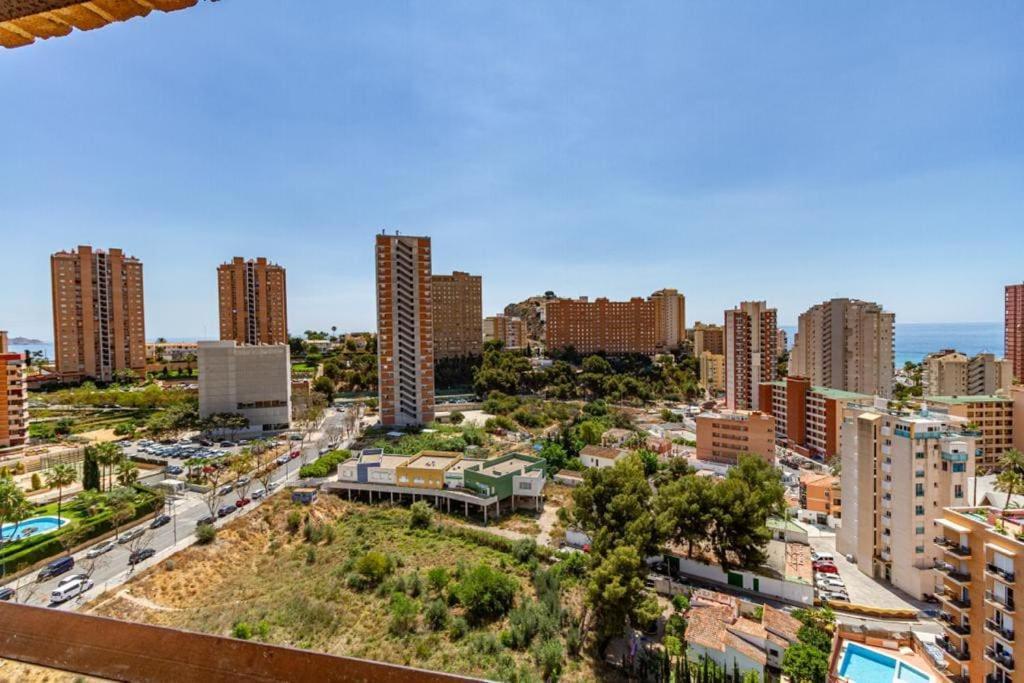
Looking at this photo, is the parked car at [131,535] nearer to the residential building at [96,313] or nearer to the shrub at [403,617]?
the shrub at [403,617]

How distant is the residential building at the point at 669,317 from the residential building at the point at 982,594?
4511 cm

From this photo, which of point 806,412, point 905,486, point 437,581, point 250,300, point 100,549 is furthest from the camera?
point 250,300

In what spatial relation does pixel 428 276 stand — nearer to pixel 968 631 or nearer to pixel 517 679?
pixel 517 679

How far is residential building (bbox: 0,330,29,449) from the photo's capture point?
19.4 meters

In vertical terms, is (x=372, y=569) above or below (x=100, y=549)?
below

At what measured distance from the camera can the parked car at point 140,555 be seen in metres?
11.5

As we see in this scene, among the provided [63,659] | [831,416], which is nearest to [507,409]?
[831,416]

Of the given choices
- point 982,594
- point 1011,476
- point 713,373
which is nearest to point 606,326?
point 713,373

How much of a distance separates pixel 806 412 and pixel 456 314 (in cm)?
2972

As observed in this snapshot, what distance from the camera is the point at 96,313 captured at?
112 ft

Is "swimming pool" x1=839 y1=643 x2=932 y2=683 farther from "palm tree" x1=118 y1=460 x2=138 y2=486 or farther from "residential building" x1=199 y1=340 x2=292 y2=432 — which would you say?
"residential building" x1=199 y1=340 x2=292 y2=432

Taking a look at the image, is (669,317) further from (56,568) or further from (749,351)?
(56,568)

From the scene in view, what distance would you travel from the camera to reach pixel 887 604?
1172cm

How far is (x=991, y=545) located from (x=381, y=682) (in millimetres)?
10682
